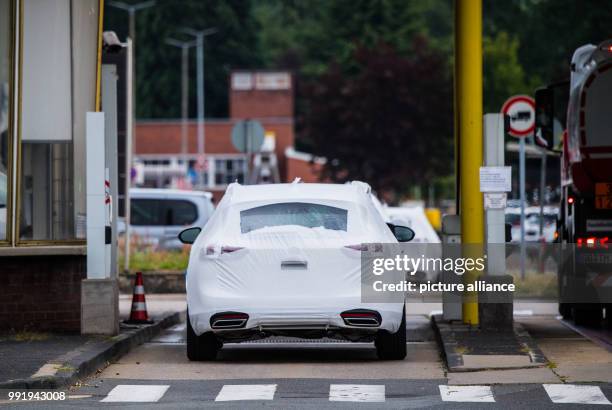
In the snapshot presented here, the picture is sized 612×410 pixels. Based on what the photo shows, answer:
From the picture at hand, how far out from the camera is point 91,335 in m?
15.8

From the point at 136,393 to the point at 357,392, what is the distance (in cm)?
164

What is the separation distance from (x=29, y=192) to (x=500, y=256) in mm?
4901

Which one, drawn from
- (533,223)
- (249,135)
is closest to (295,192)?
(249,135)

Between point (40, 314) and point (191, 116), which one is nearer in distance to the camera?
point (40, 314)

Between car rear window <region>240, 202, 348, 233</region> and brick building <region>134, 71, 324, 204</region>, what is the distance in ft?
225

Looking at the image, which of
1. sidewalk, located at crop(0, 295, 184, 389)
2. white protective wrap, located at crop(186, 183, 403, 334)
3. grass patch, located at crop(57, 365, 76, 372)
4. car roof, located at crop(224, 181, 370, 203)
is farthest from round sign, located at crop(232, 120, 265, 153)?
grass patch, located at crop(57, 365, 76, 372)

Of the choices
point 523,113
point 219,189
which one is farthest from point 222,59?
point 523,113

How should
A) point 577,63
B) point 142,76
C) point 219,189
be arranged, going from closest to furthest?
point 577,63
point 219,189
point 142,76

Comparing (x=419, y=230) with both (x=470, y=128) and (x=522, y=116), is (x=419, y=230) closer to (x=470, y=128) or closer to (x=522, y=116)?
(x=522, y=116)

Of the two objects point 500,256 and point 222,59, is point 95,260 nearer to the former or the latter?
point 500,256

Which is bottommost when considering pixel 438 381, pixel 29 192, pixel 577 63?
pixel 438 381

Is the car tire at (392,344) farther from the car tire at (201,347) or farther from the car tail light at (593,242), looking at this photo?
the car tail light at (593,242)

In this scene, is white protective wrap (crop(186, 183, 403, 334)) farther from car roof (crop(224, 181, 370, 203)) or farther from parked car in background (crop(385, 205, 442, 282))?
parked car in background (crop(385, 205, 442, 282))

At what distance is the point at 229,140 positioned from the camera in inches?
3420
